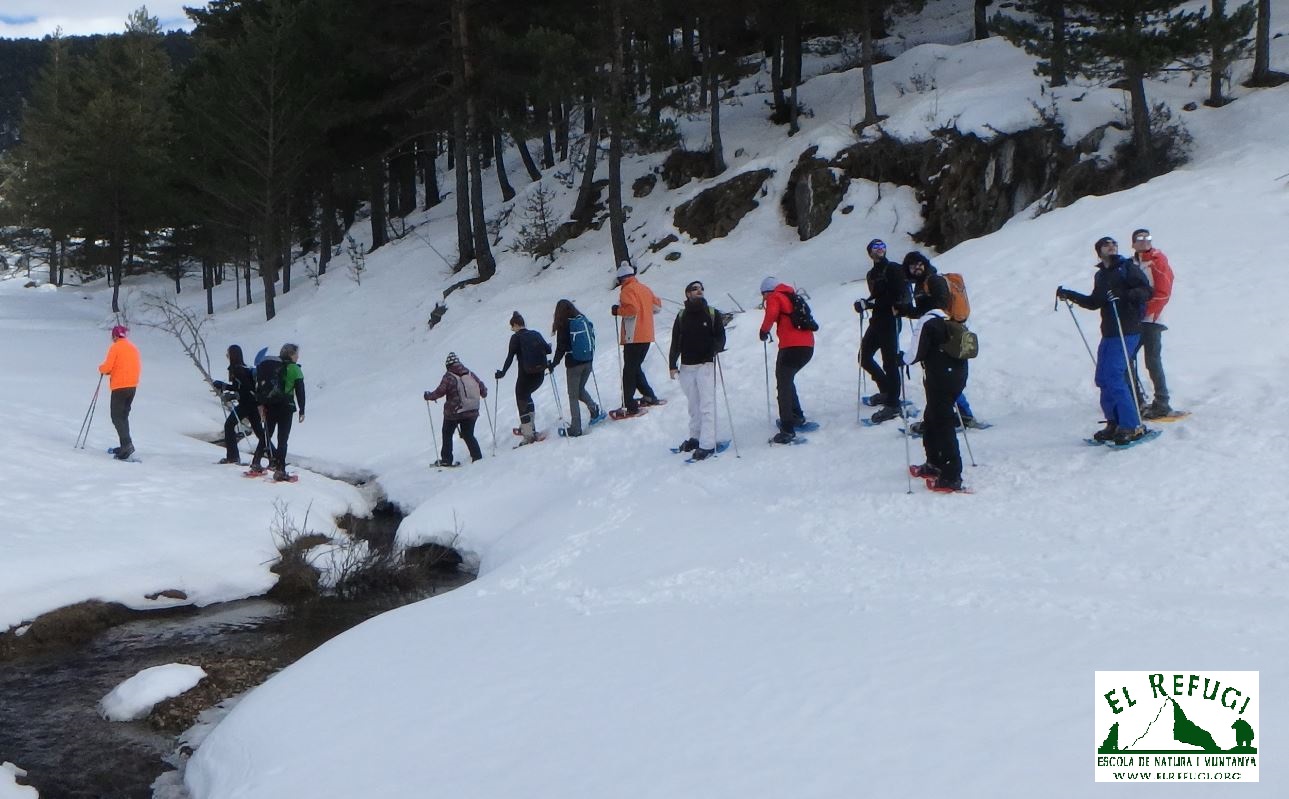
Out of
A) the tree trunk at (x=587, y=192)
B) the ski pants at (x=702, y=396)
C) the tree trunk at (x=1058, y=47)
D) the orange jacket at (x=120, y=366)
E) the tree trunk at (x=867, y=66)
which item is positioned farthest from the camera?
the tree trunk at (x=587, y=192)

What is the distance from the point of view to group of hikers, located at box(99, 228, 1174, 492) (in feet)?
27.8

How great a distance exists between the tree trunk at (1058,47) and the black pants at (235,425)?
1500 centimetres

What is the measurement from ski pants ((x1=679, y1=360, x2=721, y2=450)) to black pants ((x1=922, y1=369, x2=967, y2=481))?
111 inches

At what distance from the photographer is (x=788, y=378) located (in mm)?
10797

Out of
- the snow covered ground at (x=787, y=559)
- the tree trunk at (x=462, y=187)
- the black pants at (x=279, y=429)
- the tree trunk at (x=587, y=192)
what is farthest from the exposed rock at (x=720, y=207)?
Result: the black pants at (x=279, y=429)

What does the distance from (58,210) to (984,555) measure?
156 feet

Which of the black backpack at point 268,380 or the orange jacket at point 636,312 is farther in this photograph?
the black backpack at point 268,380

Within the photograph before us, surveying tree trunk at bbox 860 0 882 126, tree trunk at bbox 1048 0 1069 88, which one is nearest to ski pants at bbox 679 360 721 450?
tree trunk at bbox 1048 0 1069 88

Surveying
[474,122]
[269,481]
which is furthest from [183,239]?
[269,481]

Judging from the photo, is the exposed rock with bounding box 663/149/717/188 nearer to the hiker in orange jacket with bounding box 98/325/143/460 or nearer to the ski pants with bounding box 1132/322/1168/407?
the hiker in orange jacket with bounding box 98/325/143/460

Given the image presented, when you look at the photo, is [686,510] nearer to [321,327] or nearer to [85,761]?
[85,761]

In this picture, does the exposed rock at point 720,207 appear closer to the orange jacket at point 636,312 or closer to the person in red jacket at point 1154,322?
the orange jacket at point 636,312

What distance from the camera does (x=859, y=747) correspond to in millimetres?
4355

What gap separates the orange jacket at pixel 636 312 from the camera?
12539mm
